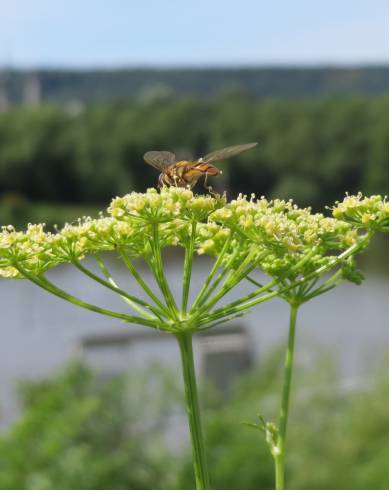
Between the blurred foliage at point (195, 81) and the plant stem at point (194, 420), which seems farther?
the blurred foliage at point (195, 81)

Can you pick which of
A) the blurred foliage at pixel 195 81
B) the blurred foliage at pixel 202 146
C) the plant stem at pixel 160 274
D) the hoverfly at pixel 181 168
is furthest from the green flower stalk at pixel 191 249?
the blurred foliage at pixel 195 81

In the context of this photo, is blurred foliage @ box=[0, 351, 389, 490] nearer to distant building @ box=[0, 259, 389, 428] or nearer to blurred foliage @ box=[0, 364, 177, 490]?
blurred foliage @ box=[0, 364, 177, 490]

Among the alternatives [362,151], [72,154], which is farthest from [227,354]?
[72,154]

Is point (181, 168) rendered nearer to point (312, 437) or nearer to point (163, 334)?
point (312, 437)

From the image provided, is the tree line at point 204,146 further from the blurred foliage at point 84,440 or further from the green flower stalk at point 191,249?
the green flower stalk at point 191,249

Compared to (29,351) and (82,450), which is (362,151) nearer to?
(29,351)

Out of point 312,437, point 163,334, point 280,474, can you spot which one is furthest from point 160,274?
point 163,334
